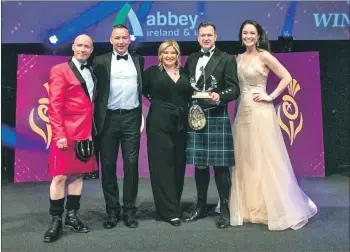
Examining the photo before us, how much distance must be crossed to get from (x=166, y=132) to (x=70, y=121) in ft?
2.33

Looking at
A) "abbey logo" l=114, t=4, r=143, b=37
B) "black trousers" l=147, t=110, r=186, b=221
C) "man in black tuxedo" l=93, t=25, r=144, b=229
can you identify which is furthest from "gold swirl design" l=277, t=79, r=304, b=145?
"man in black tuxedo" l=93, t=25, r=144, b=229

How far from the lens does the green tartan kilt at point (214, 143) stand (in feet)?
9.86

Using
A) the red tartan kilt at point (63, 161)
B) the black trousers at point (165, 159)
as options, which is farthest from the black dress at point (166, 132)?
the red tartan kilt at point (63, 161)

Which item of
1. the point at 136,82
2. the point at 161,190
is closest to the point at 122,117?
the point at 136,82

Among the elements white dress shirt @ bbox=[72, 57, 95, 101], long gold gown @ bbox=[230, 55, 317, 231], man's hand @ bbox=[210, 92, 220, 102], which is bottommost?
long gold gown @ bbox=[230, 55, 317, 231]

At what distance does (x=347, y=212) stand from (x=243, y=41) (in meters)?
1.69

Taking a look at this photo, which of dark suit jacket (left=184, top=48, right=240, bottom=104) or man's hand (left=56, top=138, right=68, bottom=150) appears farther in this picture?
dark suit jacket (left=184, top=48, right=240, bottom=104)

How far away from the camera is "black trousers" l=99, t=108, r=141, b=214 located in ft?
9.78

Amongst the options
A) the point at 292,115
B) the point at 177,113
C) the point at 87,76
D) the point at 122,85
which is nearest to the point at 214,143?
the point at 177,113

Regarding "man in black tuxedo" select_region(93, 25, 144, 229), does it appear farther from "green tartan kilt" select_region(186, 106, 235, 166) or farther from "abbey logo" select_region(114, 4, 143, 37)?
"abbey logo" select_region(114, 4, 143, 37)

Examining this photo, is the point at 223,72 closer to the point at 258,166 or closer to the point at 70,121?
the point at 258,166

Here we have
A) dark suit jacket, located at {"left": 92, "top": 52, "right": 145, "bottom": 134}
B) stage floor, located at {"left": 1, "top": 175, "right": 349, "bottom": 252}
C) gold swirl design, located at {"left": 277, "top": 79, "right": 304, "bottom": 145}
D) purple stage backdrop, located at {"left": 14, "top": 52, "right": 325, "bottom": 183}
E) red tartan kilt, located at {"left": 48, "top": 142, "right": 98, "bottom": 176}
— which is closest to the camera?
stage floor, located at {"left": 1, "top": 175, "right": 349, "bottom": 252}

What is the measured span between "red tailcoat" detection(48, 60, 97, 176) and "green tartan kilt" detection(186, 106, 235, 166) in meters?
0.81

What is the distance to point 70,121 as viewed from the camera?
9.12 feet
